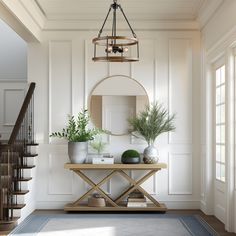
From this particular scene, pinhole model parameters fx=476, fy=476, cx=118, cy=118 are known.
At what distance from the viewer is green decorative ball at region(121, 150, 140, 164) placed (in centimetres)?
665

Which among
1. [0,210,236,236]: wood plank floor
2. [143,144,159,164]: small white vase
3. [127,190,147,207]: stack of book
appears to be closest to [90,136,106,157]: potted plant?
[143,144,159,164]: small white vase

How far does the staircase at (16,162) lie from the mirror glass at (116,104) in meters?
0.94

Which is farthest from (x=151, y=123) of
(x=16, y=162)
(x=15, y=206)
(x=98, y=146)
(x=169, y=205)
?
(x=15, y=206)

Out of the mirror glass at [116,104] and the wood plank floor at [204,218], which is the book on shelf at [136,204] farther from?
the mirror glass at [116,104]

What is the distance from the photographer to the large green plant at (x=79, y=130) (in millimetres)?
6746

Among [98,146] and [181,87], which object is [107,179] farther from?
[181,87]

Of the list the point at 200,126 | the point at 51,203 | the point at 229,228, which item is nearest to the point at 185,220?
the point at 229,228

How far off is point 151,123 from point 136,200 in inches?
43.5

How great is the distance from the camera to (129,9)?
6.51 metres

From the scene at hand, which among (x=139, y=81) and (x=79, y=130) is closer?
(x=79, y=130)

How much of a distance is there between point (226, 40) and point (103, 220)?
8.86 feet

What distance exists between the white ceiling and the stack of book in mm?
2542

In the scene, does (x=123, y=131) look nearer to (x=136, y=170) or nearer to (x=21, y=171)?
(x=136, y=170)

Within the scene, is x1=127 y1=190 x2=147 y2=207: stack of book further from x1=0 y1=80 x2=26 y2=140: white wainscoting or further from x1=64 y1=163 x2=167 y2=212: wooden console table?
x1=0 y1=80 x2=26 y2=140: white wainscoting
